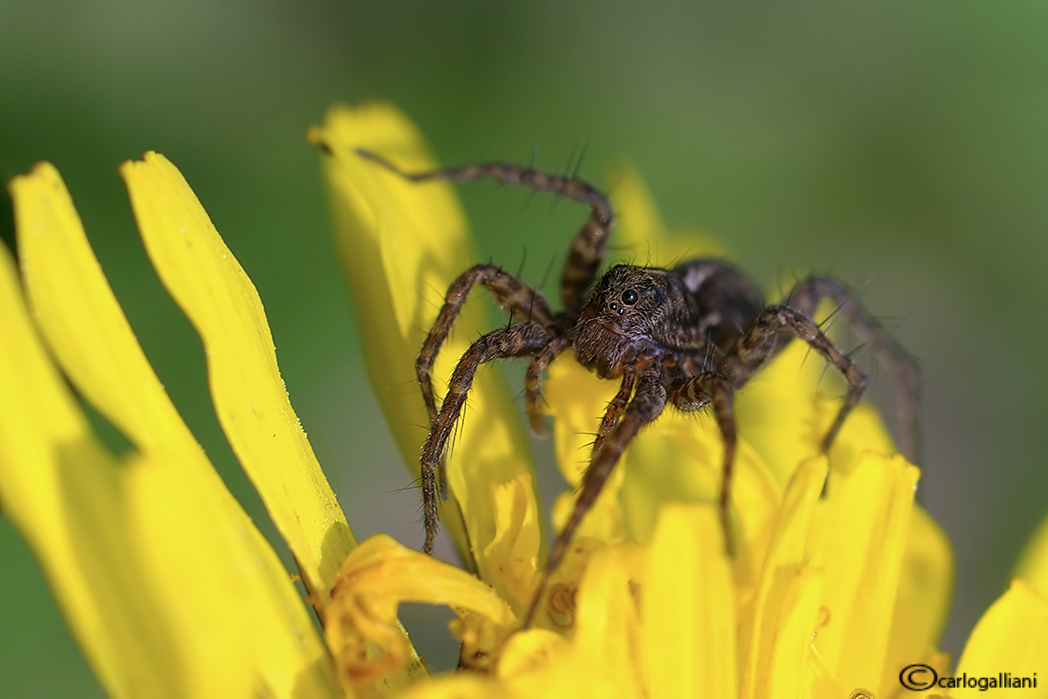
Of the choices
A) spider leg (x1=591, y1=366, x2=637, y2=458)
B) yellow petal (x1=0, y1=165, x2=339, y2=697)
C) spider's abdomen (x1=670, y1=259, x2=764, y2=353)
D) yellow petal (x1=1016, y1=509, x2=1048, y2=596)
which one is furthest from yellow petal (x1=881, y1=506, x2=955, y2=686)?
yellow petal (x1=0, y1=165, x2=339, y2=697)

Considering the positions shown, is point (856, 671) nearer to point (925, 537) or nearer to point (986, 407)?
point (925, 537)

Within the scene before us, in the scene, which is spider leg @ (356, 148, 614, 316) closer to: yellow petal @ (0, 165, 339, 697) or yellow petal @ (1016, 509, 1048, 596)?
yellow petal @ (1016, 509, 1048, 596)

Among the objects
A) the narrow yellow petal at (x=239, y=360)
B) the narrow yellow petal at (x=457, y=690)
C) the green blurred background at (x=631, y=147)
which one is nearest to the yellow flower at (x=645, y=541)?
the narrow yellow petal at (x=457, y=690)

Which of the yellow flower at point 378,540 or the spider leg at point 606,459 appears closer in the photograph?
the yellow flower at point 378,540

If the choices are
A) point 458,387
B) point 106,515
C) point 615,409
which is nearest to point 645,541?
point 615,409

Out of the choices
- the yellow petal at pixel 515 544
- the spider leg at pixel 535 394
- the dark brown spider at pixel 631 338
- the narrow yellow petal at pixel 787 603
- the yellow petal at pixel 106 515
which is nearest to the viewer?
the yellow petal at pixel 106 515

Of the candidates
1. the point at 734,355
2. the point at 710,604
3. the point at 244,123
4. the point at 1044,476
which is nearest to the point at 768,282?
the point at 1044,476

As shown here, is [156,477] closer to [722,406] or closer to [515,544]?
[515,544]

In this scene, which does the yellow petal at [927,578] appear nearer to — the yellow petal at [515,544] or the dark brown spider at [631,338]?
the dark brown spider at [631,338]
